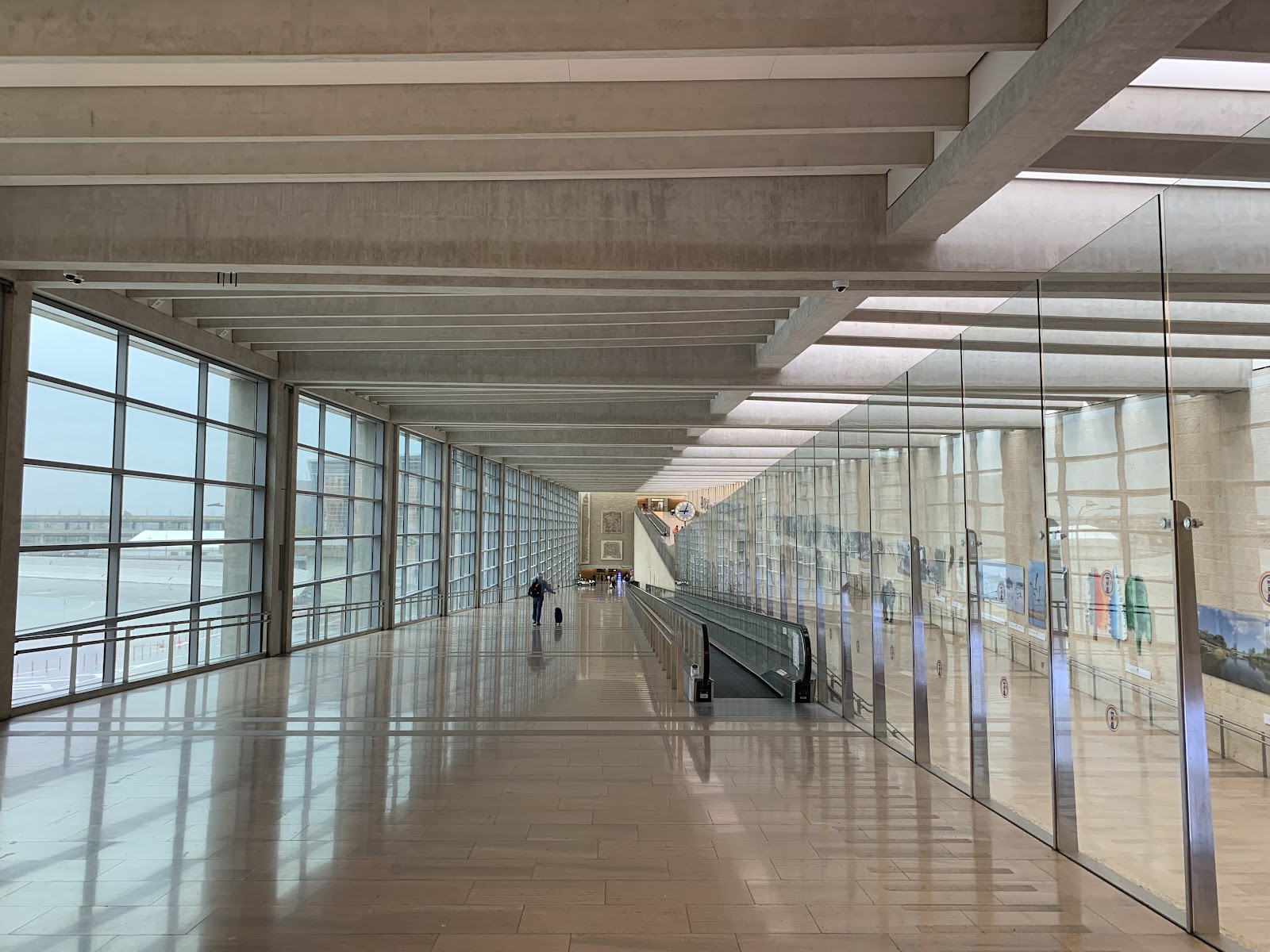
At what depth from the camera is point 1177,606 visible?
4383mm

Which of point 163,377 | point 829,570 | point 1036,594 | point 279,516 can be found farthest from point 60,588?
point 1036,594

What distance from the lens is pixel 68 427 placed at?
11164 mm

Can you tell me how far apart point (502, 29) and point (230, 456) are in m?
12.1

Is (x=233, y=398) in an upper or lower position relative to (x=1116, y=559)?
upper

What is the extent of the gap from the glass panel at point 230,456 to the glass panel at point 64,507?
2.72m

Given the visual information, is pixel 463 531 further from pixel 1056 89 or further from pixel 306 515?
pixel 1056 89

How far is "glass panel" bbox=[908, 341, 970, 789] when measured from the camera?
7.19m

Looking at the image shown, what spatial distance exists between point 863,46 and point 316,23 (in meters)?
3.33

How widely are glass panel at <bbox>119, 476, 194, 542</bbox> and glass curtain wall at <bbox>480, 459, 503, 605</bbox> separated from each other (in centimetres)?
1898

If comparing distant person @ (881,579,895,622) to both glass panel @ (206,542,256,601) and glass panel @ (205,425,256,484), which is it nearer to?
glass panel @ (206,542,256,601)

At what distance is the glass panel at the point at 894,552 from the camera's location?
27.2 feet

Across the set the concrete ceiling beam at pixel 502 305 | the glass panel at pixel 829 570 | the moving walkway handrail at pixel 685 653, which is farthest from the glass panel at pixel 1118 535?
the concrete ceiling beam at pixel 502 305

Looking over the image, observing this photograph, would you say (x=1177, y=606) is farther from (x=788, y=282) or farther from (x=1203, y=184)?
(x=788, y=282)

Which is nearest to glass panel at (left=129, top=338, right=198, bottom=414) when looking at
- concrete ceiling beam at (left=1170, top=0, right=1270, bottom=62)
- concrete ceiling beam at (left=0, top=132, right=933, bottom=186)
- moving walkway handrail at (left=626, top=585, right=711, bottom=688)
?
concrete ceiling beam at (left=0, top=132, right=933, bottom=186)
